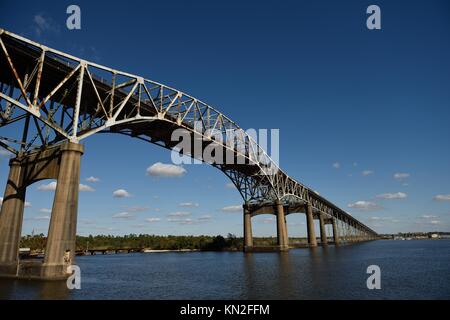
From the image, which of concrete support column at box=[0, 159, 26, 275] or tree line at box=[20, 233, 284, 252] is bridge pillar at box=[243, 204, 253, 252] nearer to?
tree line at box=[20, 233, 284, 252]

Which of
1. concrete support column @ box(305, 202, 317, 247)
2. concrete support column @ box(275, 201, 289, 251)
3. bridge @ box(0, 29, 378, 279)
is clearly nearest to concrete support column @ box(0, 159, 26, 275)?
bridge @ box(0, 29, 378, 279)

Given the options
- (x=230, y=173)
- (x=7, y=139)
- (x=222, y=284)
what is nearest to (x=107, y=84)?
(x=7, y=139)

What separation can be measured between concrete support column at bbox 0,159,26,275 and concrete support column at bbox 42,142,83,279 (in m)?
6.95

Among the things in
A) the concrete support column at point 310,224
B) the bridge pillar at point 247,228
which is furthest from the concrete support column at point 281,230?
the concrete support column at point 310,224

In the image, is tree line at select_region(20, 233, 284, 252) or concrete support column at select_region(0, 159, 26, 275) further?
tree line at select_region(20, 233, 284, 252)

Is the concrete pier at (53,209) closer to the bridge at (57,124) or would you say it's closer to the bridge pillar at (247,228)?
the bridge at (57,124)

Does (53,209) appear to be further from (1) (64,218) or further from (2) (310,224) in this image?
(2) (310,224)

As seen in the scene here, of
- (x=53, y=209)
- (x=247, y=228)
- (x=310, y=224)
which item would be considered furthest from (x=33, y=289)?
(x=310, y=224)

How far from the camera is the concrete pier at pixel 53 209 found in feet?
73.0

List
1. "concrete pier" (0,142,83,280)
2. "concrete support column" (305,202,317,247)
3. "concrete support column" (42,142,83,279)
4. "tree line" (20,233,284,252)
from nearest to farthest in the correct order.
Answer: "concrete support column" (42,142,83,279), "concrete pier" (0,142,83,280), "concrete support column" (305,202,317,247), "tree line" (20,233,284,252)

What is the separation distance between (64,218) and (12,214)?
7.82 meters

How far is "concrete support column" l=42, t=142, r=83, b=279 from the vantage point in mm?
22083

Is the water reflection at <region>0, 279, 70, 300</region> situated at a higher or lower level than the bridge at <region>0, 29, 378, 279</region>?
lower
